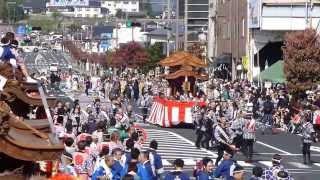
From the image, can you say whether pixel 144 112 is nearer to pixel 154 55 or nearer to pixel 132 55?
pixel 154 55

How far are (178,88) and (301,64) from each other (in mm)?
6129

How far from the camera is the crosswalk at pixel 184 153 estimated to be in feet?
88.7

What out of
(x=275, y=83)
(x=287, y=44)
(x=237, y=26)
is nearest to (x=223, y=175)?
(x=287, y=44)

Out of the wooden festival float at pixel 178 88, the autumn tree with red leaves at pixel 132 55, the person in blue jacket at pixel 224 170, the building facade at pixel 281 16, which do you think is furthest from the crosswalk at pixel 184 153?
the autumn tree with red leaves at pixel 132 55

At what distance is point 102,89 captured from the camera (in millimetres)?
68500

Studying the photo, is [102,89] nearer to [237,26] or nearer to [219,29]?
[237,26]

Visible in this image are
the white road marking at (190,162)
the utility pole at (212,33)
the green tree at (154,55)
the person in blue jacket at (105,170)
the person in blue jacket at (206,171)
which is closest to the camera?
the person in blue jacket at (105,170)

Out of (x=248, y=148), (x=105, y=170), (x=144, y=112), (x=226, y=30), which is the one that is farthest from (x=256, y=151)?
(x=226, y=30)

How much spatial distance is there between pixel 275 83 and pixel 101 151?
3937 cm

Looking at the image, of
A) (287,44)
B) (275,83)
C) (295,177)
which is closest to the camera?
(295,177)

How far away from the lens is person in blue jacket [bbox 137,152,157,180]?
14.8m

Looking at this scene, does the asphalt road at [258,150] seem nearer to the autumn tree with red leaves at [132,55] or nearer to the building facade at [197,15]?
the autumn tree with red leaves at [132,55]

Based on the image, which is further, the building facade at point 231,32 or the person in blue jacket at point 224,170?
the building facade at point 231,32

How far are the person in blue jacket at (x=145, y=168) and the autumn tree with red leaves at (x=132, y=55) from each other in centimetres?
8755
